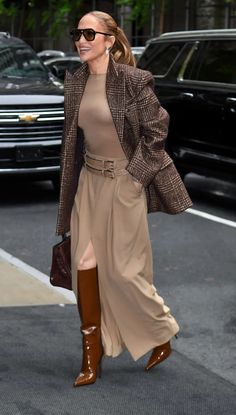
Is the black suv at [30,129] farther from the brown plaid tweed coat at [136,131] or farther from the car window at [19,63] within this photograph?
the brown plaid tweed coat at [136,131]

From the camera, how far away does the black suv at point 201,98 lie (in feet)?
33.1

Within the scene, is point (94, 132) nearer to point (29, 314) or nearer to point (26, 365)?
point (26, 365)

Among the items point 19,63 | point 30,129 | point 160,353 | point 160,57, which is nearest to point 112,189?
point 160,353

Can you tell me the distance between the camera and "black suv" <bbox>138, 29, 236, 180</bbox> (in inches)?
398

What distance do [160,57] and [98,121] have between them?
7.21m

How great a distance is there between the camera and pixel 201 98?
10.4m

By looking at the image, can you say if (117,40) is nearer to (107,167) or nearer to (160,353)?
(107,167)

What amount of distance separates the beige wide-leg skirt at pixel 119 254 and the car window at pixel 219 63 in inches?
226

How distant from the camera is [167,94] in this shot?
10992mm

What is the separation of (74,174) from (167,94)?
20.8 ft

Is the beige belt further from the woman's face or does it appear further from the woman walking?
the woman's face

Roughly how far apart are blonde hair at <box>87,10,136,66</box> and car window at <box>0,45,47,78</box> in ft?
23.2

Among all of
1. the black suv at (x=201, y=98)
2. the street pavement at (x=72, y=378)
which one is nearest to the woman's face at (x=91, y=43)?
the street pavement at (x=72, y=378)

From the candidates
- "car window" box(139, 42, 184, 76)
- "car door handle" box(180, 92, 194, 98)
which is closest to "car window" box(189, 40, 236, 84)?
"car door handle" box(180, 92, 194, 98)
